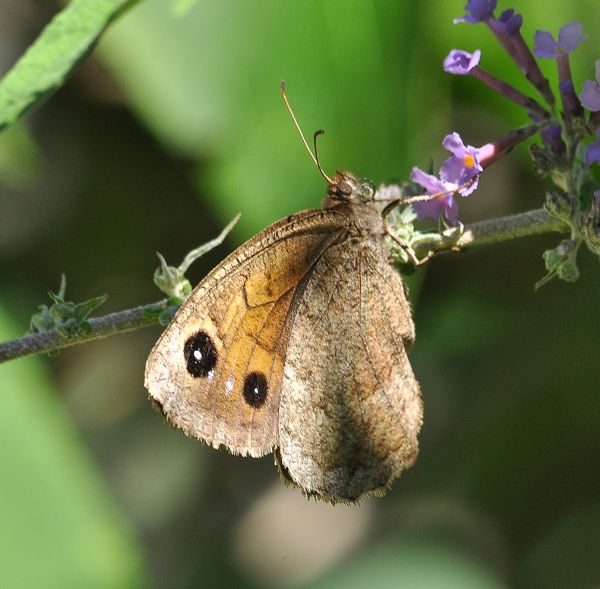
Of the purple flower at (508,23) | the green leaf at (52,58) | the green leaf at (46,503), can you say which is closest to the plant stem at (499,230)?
the purple flower at (508,23)

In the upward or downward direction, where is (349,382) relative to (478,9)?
downward

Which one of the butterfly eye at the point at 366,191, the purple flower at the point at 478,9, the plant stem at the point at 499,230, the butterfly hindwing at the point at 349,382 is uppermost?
the purple flower at the point at 478,9

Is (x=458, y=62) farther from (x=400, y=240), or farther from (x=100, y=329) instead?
(x=100, y=329)

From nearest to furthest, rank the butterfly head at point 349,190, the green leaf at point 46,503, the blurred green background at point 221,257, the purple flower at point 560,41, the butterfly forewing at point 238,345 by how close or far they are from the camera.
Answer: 1. the butterfly forewing at point 238,345
2. the purple flower at point 560,41
3. the butterfly head at point 349,190
4. the blurred green background at point 221,257
5. the green leaf at point 46,503

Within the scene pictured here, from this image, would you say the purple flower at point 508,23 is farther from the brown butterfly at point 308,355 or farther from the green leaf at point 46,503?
the green leaf at point 46,503

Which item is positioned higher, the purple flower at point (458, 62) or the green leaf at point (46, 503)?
the purple flower at point (458, 62)

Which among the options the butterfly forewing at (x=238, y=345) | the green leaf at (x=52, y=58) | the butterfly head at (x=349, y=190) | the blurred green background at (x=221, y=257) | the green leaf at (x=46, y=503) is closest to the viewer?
the butterfly forewing at (x=238, y=345)

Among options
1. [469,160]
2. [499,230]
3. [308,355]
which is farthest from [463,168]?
[308,355]
